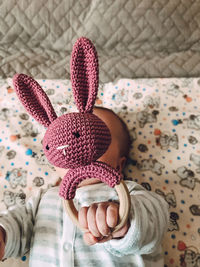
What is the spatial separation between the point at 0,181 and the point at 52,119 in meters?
0.45

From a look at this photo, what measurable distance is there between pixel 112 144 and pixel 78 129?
1.03 ft

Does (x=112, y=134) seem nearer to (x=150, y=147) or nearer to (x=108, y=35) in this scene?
(x=150, y=147)

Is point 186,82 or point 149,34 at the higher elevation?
point 149,34

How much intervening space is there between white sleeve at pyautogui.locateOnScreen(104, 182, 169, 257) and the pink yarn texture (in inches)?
5.1

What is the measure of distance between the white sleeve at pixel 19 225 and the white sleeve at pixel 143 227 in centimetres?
24

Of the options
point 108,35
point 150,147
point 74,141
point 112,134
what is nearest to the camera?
point 74,141

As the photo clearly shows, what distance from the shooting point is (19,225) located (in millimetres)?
689

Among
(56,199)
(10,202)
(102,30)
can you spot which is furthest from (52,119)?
(102,30)

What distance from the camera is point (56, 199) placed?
725mm

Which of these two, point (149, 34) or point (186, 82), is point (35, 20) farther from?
point (186, 82)

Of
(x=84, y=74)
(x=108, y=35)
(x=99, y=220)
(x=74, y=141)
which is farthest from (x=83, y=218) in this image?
(x=108, y=35)

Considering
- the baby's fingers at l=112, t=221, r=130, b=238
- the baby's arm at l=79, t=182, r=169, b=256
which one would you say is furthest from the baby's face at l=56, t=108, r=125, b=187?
the baby's fingers at l=112, t=221, r=130, b=238

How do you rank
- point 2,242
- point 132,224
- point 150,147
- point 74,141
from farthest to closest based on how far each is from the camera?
point 150,147 → point 2,242 → point 132,224 → point 74,141

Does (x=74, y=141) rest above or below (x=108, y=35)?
→ below
